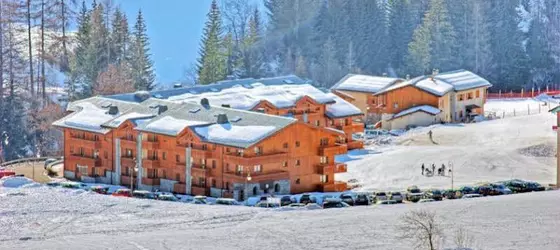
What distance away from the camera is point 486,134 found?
73.6 m

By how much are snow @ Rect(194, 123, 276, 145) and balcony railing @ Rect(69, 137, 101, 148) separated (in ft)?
23.6

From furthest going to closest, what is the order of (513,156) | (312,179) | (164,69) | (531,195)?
(164,69) < (513,156) < (312,179) < (531,195)

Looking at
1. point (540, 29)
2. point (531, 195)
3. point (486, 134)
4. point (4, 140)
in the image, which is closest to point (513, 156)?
point (486, 134)

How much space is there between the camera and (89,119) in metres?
64.9

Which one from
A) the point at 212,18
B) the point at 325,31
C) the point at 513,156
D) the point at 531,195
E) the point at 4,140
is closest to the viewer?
the point at 531,195

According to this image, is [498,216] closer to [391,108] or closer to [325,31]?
[391,108]

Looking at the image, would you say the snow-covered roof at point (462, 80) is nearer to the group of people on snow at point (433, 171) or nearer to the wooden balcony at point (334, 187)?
the group of people on snow at point (433, 171)

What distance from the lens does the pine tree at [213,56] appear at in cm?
9012

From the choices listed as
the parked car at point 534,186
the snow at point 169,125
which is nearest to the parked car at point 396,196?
the parked car at point 534,186

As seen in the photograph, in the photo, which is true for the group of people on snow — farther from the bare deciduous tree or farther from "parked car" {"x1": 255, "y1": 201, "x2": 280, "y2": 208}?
the bare deciduous tree

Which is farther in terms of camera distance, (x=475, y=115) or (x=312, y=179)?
(x=475, y=115)

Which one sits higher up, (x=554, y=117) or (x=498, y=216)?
(x=554, y=117)

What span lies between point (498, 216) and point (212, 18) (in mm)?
54593

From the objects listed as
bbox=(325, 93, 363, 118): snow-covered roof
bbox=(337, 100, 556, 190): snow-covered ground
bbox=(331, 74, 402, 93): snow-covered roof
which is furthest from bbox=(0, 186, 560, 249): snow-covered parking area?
bbox=(331, 74, 402, 93): snow-covered roof
